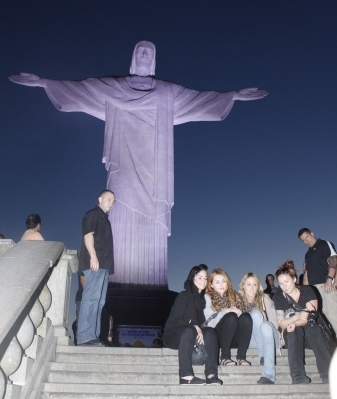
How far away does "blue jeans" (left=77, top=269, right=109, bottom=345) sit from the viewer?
17.4 ft

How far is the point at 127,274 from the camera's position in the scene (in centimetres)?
963

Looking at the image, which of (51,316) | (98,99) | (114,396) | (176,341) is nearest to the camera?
(114,396)

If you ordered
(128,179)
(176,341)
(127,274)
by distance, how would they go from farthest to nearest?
(128,179) < (127,274) < (176,341)

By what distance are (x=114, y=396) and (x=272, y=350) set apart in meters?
1.59

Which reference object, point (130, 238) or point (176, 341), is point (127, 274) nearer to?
point (130, 238)

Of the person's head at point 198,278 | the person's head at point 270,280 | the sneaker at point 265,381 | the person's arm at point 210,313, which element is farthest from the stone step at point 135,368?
the person's head at point 270,280

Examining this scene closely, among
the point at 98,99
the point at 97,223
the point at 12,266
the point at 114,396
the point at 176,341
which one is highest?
the point at 98,99

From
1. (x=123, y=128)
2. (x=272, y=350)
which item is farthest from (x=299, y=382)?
(x=123, y=128)

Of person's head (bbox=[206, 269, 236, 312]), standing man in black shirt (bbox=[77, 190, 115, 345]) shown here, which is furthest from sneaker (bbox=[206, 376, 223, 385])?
standing man in black shirt (bbox=[77, 190, 115, 345])

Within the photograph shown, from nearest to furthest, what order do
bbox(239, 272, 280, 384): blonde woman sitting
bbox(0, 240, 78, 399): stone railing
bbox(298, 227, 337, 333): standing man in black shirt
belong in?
bbox(0, 240, 78, 399): stone railing, bbox(239, 272, 280, 384): blonde woman sitting, bbox(298, 227, 337, 333): standing man in black shirt

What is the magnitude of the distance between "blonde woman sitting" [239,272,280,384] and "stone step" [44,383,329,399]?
17 centimetres

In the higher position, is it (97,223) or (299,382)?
(97,223)

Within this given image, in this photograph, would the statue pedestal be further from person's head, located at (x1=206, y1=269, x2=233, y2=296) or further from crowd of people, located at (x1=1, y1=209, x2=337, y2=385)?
person's head, located at (x1=206, y1=269, x2=233, y2=296)

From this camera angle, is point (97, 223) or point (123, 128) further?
point (123, 128)
